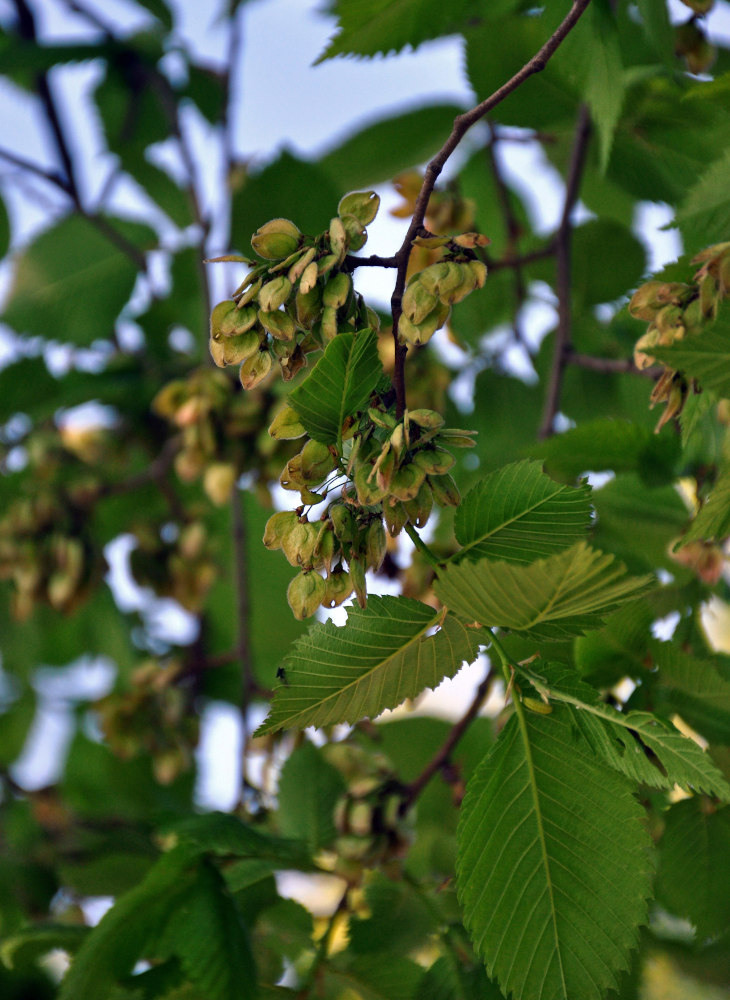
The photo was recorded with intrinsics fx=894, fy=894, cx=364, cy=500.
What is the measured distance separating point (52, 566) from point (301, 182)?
0.55 meters

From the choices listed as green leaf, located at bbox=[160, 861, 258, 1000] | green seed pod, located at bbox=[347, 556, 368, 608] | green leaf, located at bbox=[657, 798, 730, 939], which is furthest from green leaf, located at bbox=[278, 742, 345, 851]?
green seed pod, located at bbox=[347, 556, 368, 608]

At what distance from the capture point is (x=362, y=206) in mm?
404

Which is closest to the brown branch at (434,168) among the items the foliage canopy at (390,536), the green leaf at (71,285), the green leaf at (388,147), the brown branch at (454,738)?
the foliage canopy at (390,536)

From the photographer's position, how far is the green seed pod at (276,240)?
395mm

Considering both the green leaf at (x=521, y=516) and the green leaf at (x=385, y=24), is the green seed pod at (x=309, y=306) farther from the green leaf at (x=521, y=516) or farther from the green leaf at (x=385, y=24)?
the green leaf at (x=385, y=24)

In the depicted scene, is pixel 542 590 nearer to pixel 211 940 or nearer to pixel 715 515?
pixel 715 515

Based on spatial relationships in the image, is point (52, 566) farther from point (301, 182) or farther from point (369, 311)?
point (369, 311)

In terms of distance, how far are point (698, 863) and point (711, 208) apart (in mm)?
365

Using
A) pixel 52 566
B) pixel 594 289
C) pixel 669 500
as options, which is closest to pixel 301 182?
pixel 594 289

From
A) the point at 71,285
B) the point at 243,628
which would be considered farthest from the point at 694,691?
the point at 71,285

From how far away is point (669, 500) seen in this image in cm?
68

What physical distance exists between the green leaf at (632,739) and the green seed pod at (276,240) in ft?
0.71

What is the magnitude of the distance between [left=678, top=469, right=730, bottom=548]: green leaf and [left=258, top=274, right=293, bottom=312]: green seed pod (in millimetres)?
208

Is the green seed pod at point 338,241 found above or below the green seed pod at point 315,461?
above
